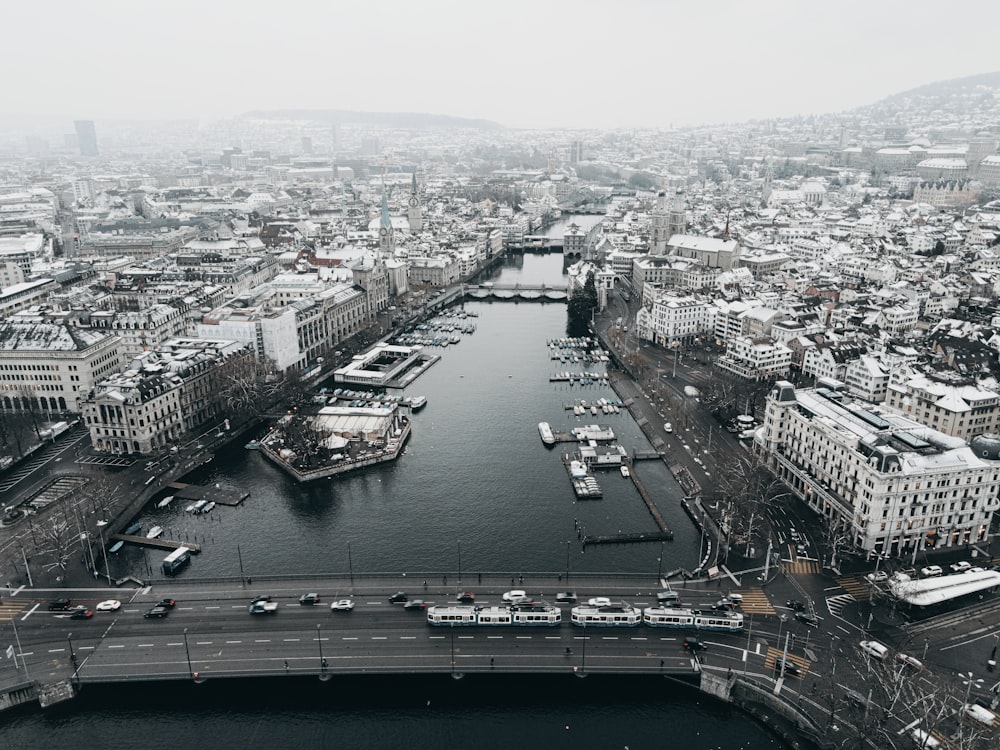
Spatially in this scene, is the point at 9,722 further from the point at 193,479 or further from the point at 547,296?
the point at 547,296

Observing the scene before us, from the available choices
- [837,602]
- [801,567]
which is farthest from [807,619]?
[801,567]

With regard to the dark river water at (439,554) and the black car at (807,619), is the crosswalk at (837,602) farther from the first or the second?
the dark river water at (439,554)

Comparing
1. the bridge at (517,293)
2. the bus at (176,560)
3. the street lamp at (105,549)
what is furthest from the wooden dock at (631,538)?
the bridge at (517,293)

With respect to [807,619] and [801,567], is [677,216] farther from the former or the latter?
[807,619]

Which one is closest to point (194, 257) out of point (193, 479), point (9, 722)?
point (193, 479)

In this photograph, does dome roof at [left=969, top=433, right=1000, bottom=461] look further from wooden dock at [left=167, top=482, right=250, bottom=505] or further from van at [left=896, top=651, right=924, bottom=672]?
wooden dock at [left=167, top=482, right=250, bottom=505]

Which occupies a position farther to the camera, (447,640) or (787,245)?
(787,245)
